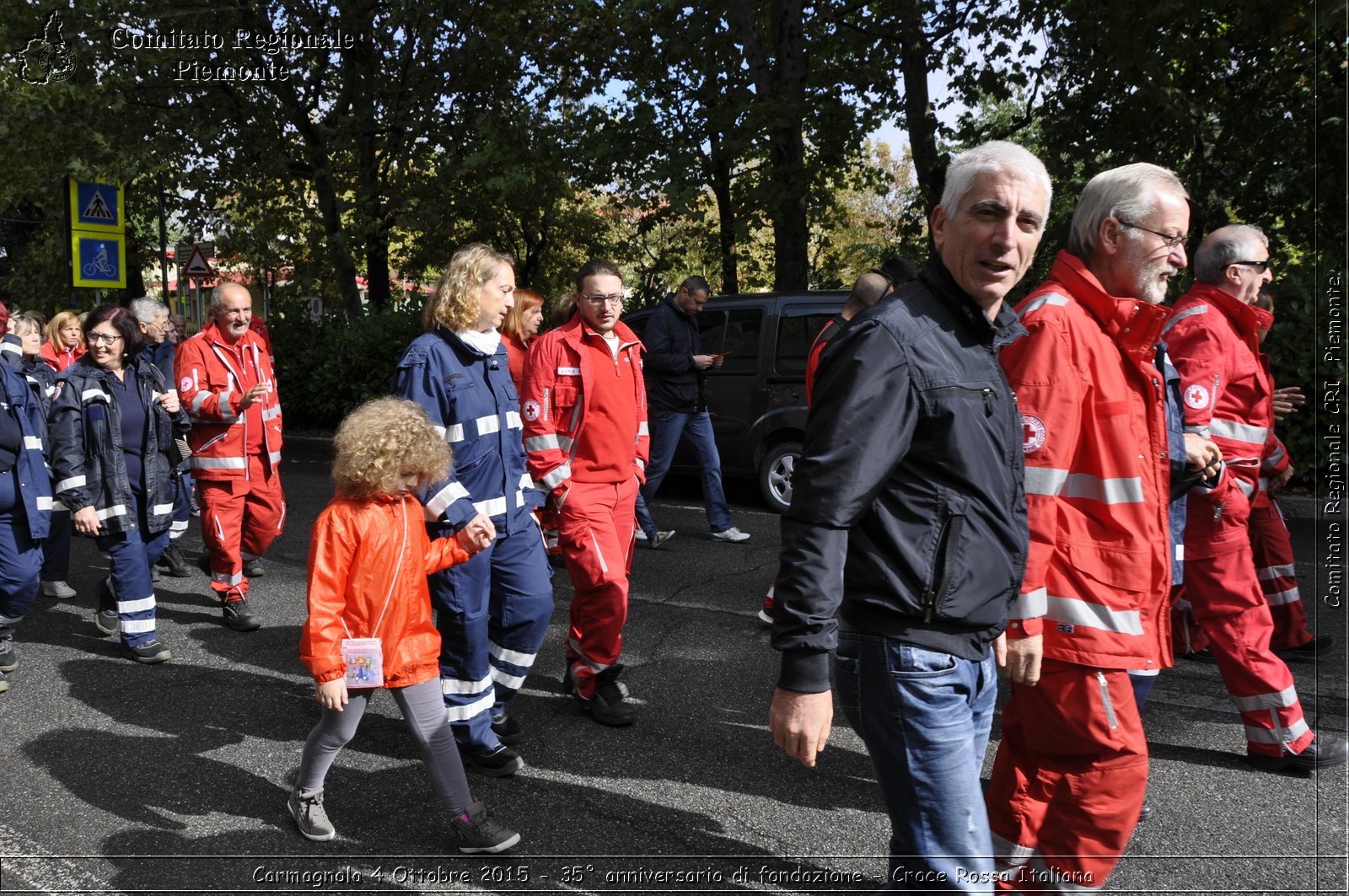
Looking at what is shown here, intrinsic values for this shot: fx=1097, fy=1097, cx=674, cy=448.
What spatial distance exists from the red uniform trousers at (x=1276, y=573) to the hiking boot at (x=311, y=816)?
4.01 meters

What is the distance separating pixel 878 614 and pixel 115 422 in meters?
5.16

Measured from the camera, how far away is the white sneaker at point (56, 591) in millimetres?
7320

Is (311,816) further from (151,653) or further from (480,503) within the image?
(151,653)

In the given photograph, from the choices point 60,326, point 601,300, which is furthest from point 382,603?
point 60,326

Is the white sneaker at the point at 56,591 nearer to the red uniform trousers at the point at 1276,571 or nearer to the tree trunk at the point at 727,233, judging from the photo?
the red uniform trousers at the point at 1276,571

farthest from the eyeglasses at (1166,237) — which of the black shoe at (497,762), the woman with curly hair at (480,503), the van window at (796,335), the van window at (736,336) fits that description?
the van window at (736,336)

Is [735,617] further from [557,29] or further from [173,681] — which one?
[557,29]

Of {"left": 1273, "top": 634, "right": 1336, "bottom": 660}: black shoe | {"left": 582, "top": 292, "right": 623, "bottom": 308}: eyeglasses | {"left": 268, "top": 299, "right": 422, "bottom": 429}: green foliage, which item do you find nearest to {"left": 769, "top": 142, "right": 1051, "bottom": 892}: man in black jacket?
{"left": 582, "top": 292, "right": 623, "bottom": 308}: eyeglasses

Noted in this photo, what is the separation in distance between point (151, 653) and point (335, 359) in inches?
501

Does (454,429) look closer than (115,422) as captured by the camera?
Yes

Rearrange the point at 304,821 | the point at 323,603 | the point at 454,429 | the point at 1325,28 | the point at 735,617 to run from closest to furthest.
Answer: the point at 323,603, the point at 304,821, the point at 454,429, the point at 735,617, the point at 1325,28

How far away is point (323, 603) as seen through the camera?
137 inches

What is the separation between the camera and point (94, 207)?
1287 centimetres

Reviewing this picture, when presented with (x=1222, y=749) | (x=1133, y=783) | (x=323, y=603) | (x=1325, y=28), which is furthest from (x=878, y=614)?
(x=1325, y=28)
